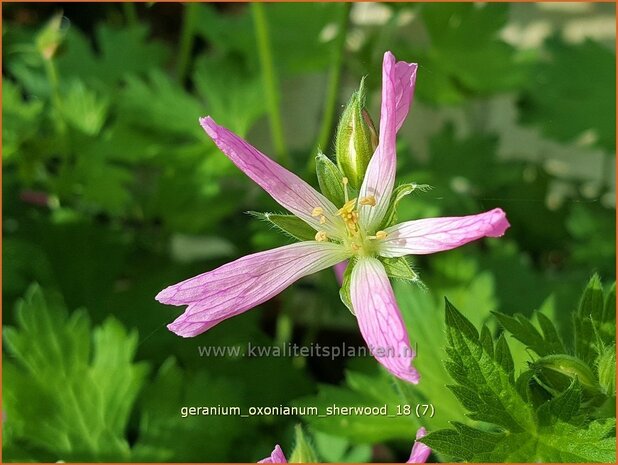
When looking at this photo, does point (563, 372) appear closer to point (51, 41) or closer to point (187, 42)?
point (51, 41)

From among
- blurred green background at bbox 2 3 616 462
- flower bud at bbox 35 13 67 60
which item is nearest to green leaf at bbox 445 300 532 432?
blurred green background at bbox 2 3 616 462

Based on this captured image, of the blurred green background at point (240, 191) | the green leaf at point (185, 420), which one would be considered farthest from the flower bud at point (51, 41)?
the green leaf at point (185, 420)

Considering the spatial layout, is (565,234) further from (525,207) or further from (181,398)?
(181,398)

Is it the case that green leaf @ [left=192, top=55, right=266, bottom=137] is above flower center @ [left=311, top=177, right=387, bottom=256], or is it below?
above

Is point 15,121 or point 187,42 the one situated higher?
point 187,42

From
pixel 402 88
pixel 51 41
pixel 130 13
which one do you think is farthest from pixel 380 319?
pixel 130 13

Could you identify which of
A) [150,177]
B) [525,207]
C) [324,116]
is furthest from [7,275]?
[525,207]

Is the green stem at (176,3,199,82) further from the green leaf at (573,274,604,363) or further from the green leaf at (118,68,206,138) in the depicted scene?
the green leaf at (573,274,604,363)
